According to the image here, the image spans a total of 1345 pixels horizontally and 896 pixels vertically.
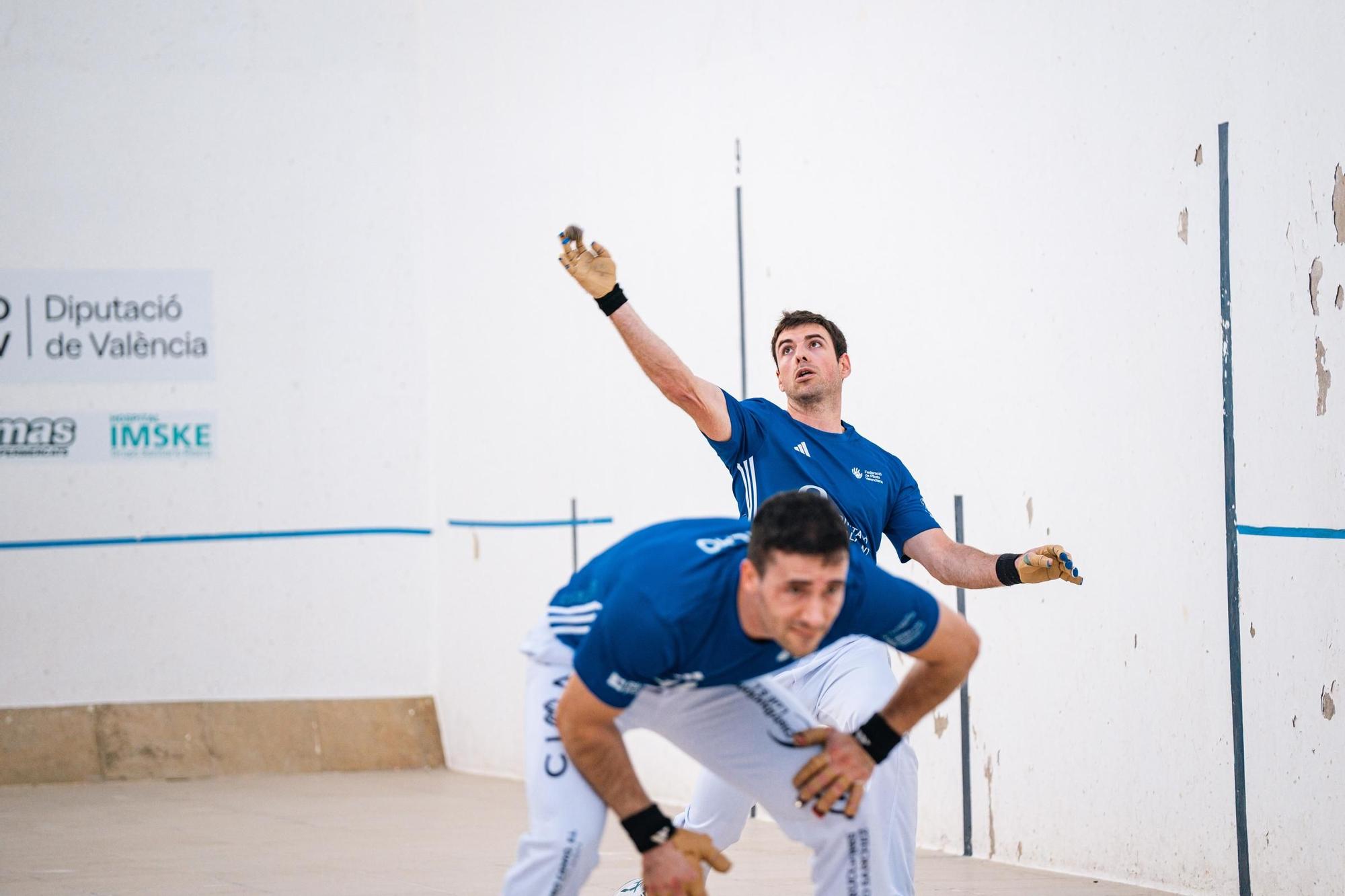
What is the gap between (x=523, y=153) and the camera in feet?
26.7

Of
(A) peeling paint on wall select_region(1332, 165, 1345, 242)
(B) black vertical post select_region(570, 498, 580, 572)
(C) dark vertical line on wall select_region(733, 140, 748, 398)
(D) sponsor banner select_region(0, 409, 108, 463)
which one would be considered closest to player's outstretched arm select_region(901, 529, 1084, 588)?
(A) peeling paint on wall select_region(1332, 165, 1345, 242)

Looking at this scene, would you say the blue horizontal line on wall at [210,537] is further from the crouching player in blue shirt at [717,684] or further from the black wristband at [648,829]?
the black wristband at [648,829]

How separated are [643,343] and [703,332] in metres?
2.94

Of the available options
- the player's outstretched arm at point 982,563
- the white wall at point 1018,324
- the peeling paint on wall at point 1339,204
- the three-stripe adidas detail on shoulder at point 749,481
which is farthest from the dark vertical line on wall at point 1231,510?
the three-stripe adidas detail on shoulder at point 749,481

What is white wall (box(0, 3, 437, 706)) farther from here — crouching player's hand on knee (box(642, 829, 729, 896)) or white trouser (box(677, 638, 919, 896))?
crouching player's hand on knee (box(642, 829, 729, 896))

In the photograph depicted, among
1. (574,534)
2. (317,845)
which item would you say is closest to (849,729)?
(317,845)

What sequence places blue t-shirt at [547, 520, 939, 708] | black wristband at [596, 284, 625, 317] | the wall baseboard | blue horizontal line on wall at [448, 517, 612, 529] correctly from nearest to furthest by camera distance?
blue t-shirt at [547, 520, 939, 708], black wristband at [596, 284, 625, 317], blue horizontal line on wall at [448, 517, 612, 529], the wall baseboard

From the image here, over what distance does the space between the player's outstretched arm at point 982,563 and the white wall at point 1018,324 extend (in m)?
0.70

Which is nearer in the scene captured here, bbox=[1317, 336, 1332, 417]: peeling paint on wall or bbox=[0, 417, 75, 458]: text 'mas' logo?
bbox=[1317, 336, 1332, 417]: peeling paint on wall

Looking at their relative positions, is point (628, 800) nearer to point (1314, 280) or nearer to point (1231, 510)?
point (1231, 510)

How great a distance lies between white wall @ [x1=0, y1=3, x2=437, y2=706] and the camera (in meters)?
8.31

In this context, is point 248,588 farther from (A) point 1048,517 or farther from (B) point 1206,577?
(B) point 1206,577

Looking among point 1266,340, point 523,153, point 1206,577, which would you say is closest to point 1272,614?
point 1206,577

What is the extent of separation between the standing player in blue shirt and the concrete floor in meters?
1.10
